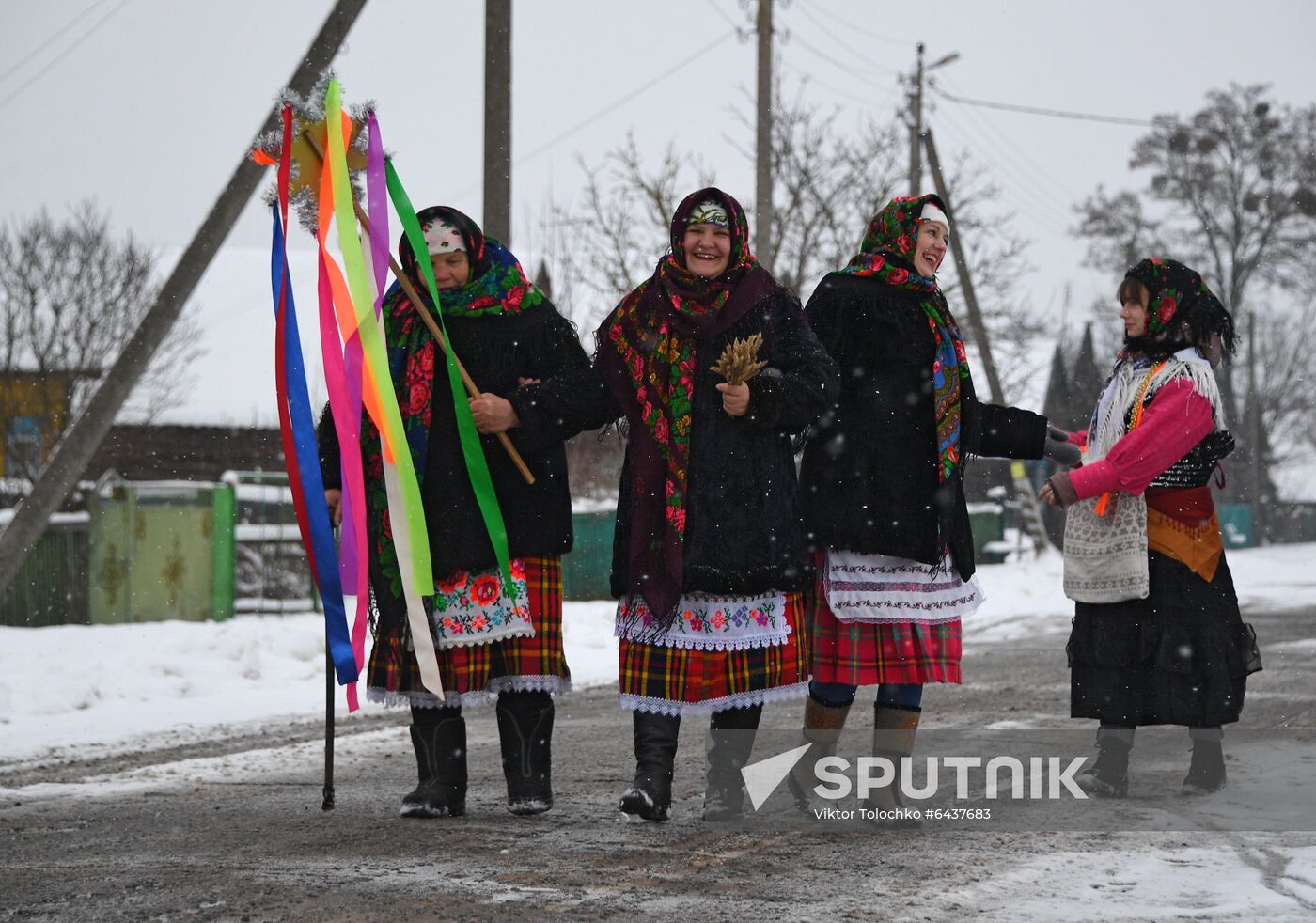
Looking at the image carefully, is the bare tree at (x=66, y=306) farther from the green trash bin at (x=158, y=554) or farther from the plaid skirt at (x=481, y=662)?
the plaid skirt at (x=481, y=662)

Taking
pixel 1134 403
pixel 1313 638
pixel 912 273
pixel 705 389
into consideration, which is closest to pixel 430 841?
pixel 705 389

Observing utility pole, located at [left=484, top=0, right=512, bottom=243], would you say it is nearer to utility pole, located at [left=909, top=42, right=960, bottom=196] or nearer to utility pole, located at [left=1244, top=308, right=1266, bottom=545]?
utility pole, located at [left=909, top=42, right=960, bottom=196]

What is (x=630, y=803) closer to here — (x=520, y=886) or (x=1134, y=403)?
(x=520, y=886)

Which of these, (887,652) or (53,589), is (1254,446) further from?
(887,652)

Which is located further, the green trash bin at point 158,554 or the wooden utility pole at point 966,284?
the wooden utility pole at point 966,284

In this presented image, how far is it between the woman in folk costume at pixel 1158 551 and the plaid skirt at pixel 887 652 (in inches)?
25.4

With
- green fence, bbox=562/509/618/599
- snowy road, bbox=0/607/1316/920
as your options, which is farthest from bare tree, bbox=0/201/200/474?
snowy road, bbox=0/607/1316/920

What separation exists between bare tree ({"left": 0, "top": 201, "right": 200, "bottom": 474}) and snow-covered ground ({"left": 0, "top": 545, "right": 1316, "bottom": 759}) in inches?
476

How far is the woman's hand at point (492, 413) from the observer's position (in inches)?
169

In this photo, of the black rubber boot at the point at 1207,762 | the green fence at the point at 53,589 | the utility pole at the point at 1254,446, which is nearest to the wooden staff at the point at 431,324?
the black rubber boot at the point at 1207,762

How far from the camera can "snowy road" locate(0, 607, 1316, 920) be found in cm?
318

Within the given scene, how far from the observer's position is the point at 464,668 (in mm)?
4352

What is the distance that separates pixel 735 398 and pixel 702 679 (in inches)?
31.5

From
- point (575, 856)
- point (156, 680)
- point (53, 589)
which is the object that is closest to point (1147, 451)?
point (575, 856)
